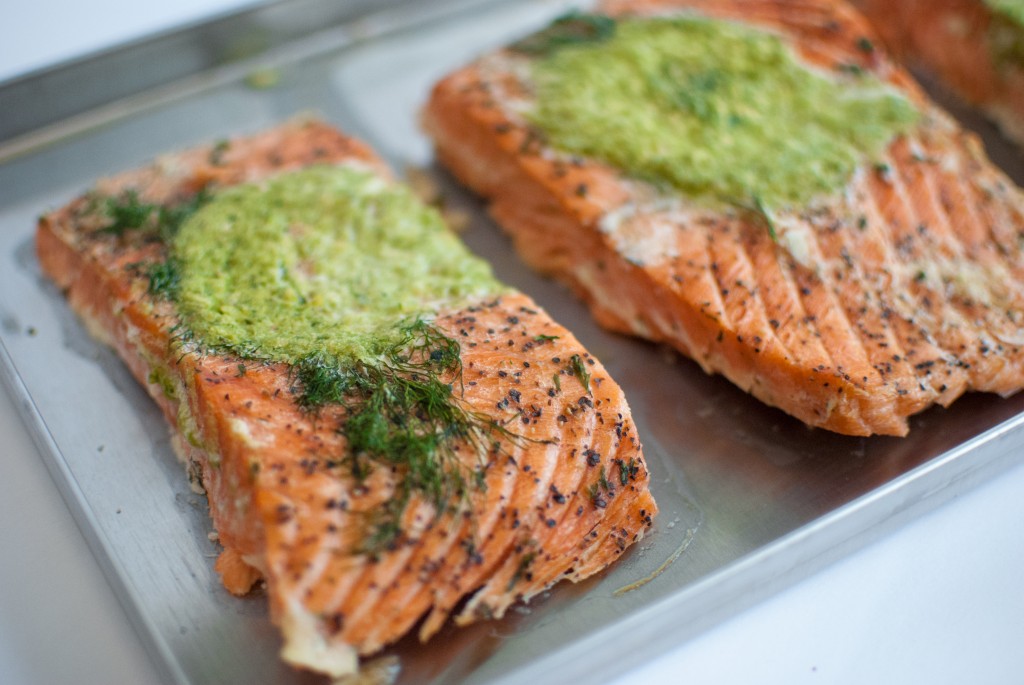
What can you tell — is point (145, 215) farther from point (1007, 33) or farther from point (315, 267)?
point (1007, 33)

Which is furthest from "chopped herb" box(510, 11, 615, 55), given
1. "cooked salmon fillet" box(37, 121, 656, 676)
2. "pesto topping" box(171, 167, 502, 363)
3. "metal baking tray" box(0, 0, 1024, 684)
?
"cooked salmon fillet" box(37, 121, 656, 676)

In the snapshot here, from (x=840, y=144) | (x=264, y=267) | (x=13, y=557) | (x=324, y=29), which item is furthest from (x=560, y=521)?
(x=324, y=29)

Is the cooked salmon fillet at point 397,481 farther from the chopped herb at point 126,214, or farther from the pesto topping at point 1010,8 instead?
the pesto topping at point 1010,8

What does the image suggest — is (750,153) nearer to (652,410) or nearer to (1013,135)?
(652,410)

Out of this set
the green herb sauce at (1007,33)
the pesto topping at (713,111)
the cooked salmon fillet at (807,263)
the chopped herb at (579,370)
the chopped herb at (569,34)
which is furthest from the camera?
the green herb sauce at (1007,33)

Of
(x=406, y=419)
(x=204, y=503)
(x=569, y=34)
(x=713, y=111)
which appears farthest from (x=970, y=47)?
(x=204, y=503)

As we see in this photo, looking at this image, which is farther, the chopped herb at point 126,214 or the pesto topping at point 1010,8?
the pesto topping at point 1010,8

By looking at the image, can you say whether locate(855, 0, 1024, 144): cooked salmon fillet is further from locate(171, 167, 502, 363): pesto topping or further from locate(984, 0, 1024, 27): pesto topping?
locate(171, 167, 502, 363): pesto topping

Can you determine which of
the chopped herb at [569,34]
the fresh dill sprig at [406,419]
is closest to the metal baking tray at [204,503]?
the fresh dill sprig at [406,419]
